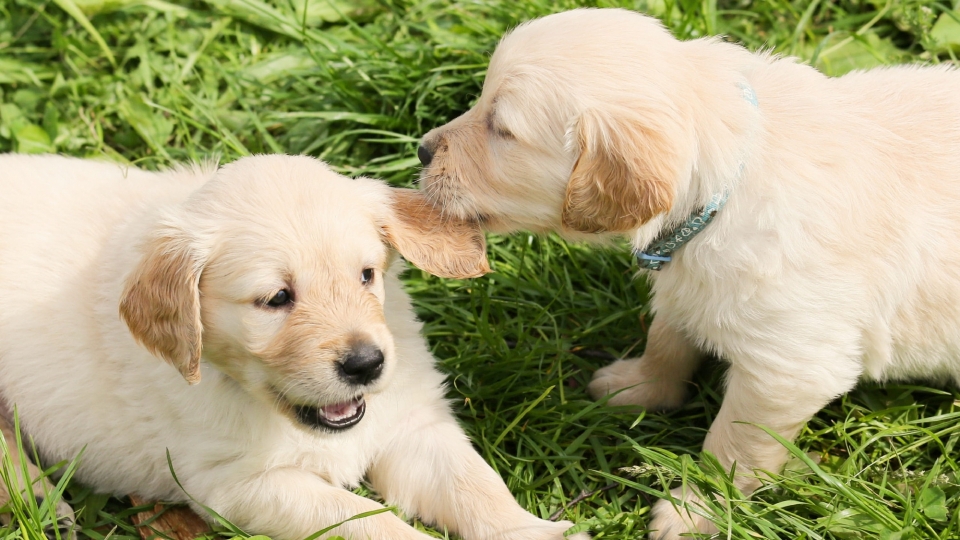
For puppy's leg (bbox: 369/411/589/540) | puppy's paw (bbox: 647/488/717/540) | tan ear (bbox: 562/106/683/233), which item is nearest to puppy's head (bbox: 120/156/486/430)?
puppy's leg (bbox: 369/411/589/540)

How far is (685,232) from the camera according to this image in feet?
10.1

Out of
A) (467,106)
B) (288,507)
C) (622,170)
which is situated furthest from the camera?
(467,106)

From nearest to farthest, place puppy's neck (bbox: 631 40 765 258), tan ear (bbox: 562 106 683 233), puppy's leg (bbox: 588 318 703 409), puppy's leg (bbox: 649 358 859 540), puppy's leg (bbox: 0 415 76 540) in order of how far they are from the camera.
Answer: tan ear (bbox: 562 106 683 233)
puppy's neck (bbox: 631 40 765 258)
puppy's leg (bbox: 649 358 859 540)
puppy's leg (bbox: 0 415 76 540)
puppy's leg (bbox: 588 318 703 409)

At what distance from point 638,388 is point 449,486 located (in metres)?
0.87

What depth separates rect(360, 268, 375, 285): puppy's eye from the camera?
3.10 m

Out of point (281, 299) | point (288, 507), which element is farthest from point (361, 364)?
point (288, 507)

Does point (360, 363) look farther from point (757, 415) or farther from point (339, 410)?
point (757, 415)

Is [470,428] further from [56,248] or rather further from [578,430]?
[56,248]

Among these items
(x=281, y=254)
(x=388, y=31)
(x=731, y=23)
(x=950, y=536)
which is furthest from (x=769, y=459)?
(x=388, y=31)

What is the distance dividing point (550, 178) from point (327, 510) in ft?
4.11

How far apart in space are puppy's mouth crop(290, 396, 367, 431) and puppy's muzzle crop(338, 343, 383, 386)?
0.19m

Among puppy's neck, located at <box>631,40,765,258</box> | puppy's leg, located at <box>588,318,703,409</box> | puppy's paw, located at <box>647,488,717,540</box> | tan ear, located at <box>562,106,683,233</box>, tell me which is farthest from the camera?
puppy's leg, located at <box>588,318,703,409</box>

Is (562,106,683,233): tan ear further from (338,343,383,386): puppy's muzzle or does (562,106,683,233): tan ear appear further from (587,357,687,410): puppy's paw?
(587,357,687,410): puppy's paw

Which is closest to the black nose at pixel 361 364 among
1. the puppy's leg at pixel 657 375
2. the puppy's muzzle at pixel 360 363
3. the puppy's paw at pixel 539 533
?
the puppy's muzzle at pixel 360 363
